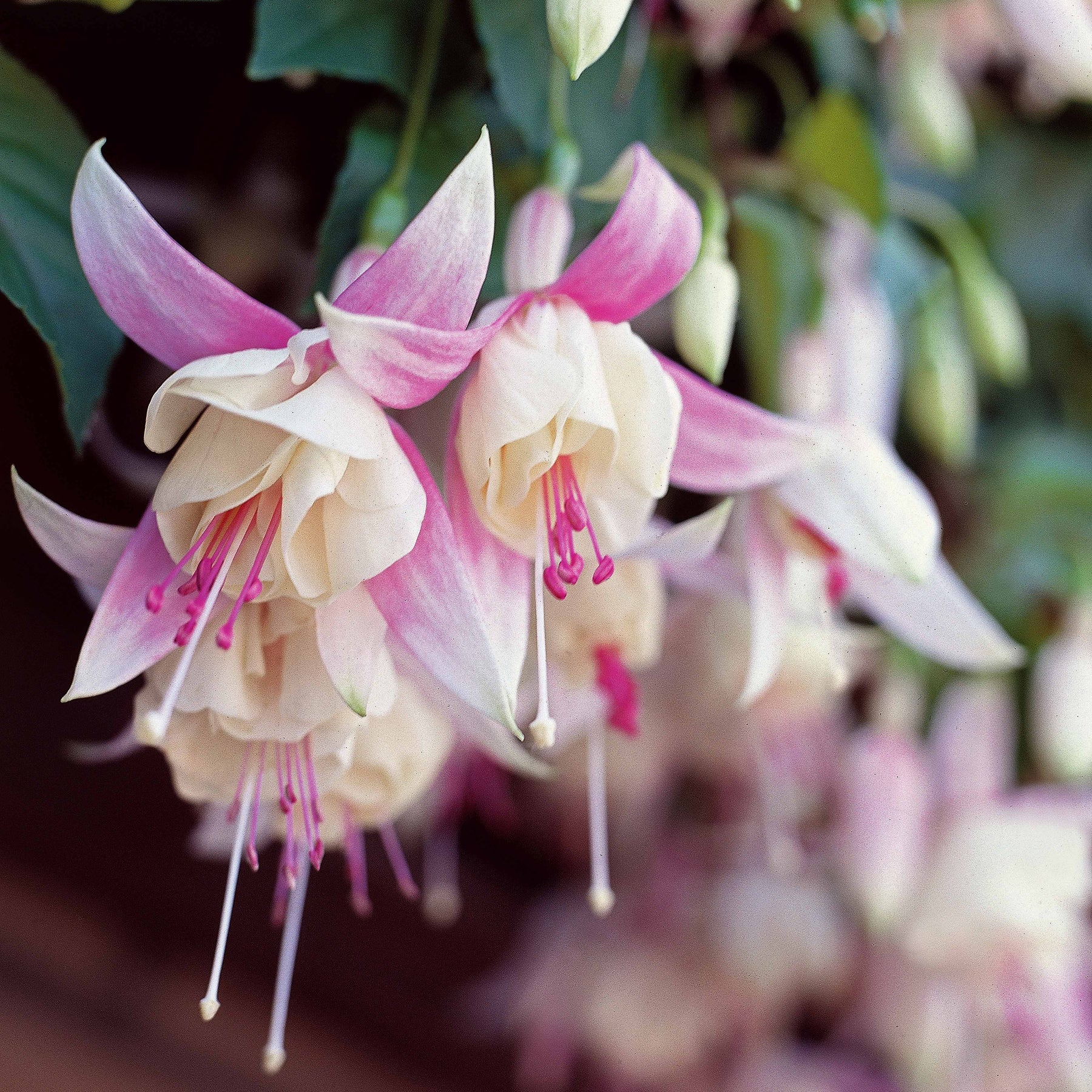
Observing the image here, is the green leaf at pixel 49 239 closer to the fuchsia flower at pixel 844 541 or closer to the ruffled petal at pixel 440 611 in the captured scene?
the ruffled petal at pixel 440 611

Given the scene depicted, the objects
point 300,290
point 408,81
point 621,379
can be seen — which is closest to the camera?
point 621,379

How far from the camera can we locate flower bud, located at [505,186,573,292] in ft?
1.29

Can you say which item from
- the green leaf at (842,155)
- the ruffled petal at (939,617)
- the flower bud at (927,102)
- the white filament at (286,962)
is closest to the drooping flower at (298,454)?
the white filament at (286,962)

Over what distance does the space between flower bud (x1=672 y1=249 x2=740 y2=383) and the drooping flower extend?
14cm

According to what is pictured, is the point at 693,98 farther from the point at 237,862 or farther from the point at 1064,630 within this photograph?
the point at 237,862

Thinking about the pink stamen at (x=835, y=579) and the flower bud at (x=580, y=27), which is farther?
the pink stamen at (x=835, y=579)

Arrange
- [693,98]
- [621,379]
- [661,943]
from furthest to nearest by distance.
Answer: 1. [661,943]
2. [693,98]
3. [621,379]

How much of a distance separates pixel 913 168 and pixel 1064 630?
1.19ft

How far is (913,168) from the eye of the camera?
0.85m

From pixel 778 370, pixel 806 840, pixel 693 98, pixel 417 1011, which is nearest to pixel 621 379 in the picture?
pixel 778 370

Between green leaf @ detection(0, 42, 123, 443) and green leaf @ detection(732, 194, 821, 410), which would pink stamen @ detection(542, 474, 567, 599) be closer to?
green leaf @ detection(0, 42, 123, 443)

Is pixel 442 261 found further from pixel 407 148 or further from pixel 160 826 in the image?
pixel 160 826

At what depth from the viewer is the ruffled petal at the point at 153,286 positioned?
315mm

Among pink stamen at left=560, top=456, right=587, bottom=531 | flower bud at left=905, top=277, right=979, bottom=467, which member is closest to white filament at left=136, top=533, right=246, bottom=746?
pink stamen at left=560, top=456, right=587, bottom=531
